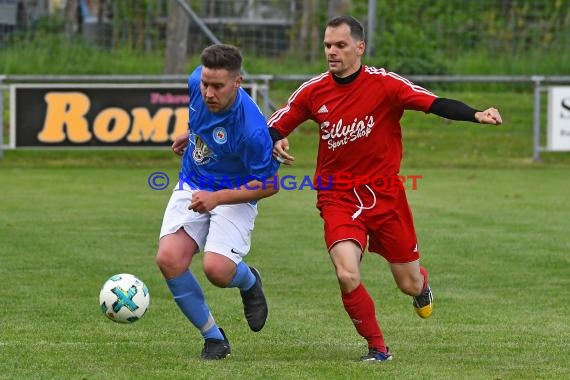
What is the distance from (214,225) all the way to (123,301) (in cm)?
67

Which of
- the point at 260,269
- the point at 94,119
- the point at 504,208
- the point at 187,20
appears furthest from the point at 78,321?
the point at 187,20

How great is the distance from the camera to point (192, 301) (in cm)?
700

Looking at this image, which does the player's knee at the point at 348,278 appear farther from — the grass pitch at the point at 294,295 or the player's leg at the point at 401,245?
the player's leg at the point at 401,245

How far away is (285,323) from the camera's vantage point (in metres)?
8.26

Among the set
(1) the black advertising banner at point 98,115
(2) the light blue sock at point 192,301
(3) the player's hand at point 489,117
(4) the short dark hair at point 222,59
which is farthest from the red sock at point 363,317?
(1) the black advertising banner at point 98,115

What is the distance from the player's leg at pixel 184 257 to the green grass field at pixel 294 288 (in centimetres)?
23

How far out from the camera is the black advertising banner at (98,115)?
62.6 feet

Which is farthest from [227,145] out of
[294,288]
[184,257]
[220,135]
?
[294,288]

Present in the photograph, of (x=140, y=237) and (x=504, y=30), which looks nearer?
(x=140, y=237)

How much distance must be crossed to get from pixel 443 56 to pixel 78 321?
51.6 feet

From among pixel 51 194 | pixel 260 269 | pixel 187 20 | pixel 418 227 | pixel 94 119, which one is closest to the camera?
pixel 260 269

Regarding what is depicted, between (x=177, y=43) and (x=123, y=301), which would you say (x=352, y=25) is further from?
(x=177, y=43)

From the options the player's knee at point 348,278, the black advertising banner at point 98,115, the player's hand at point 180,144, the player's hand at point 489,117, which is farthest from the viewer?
the black advertising banner at point 98,115

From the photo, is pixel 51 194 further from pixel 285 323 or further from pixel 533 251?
pixel 285 323
